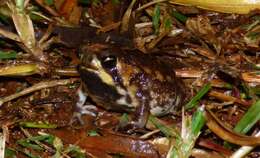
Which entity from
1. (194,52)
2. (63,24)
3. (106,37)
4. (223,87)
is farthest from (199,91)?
(63,24)

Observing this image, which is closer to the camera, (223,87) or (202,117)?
(202,117)

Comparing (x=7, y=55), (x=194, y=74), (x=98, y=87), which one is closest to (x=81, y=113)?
(x=98, y=87)

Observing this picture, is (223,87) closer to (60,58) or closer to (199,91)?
(199,91)

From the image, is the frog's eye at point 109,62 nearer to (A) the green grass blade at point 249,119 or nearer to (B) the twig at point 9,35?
(B) the twig at point 9,35

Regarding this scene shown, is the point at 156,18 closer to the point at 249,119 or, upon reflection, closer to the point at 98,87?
the point at 98,87

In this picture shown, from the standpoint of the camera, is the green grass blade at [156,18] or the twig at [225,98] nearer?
the twig at [225,98]

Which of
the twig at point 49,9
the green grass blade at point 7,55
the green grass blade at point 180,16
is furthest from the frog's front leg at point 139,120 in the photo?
the twig at point 49,9

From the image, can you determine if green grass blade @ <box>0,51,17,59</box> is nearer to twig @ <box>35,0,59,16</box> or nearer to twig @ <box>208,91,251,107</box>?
twig @ <box>35,0,59,16</box>

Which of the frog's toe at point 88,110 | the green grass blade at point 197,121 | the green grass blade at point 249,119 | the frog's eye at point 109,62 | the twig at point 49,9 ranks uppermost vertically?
the twig at point 49,9
